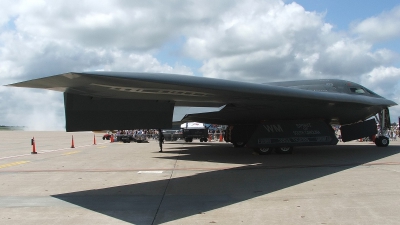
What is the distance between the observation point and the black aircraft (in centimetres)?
723

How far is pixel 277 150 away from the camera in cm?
1433

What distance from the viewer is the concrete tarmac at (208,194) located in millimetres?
5484

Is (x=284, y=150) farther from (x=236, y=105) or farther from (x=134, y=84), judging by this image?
(x=134, y=84)

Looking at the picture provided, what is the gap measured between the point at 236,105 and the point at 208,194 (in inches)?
233

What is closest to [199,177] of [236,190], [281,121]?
[236,190]

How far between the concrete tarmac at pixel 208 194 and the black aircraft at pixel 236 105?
1.76 m

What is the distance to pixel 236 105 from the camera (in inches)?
498

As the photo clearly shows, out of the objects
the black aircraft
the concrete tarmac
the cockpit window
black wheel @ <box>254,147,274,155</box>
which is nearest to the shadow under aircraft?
the concrete tarmac

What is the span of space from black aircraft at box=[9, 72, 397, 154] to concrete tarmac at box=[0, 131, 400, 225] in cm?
176

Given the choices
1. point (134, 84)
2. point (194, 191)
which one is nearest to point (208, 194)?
point (194, 191)

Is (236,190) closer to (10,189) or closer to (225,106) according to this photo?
(10,189)

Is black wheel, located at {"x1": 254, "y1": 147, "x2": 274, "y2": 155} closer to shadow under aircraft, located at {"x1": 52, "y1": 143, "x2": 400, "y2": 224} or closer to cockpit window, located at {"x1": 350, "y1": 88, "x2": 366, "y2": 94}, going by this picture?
shadow under aircraft, located at {"x1": 52, "y1": 143, "x2": 400, "y2": 224}

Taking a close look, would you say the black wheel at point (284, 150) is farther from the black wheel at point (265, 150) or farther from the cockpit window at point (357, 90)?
the cockpit window at point (357, 90)

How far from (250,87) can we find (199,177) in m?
2.70
